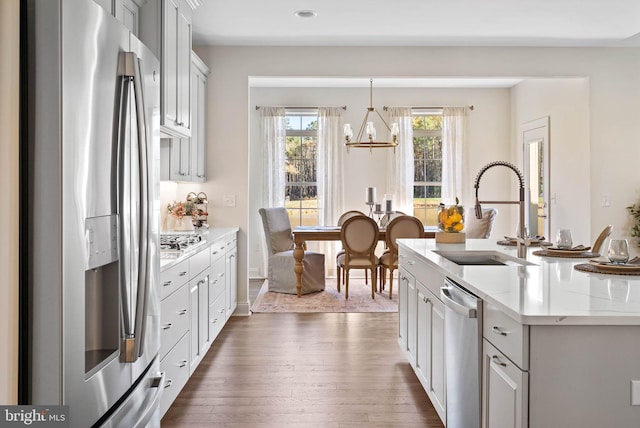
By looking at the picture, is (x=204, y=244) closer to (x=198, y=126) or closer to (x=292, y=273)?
(x=198, y=126)

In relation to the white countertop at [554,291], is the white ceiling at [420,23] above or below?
above

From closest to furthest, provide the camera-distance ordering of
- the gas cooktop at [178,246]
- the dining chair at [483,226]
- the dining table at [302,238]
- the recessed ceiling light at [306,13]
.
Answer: the gas cooktop at [178,246], the recessed ceiling light at [306,13], the dining table at [302,238], the dining chair at [483,226]

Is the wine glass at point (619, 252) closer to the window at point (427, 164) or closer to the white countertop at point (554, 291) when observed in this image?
the white countertop at point (554, 291)

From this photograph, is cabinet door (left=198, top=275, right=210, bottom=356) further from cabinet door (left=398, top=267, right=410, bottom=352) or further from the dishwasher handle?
the dishwasher handle

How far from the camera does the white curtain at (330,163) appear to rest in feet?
23.9

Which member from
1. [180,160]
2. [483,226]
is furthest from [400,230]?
[180,160]

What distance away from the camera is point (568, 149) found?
5730 mm

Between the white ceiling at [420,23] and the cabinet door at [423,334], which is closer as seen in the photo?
the cabinet door at [423,334]

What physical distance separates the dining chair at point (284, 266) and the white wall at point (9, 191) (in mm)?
5028

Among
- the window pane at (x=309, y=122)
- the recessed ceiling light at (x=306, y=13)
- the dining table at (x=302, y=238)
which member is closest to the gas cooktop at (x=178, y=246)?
the recessed ceiling light at (x=306, y=13)

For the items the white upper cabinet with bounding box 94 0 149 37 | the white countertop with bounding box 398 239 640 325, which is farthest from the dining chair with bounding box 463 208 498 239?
the white upper cabinet with bounding box 94 0 149 37

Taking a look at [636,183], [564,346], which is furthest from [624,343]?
[636,183]

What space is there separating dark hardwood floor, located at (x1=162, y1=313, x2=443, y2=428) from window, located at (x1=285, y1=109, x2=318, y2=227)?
9.22ft

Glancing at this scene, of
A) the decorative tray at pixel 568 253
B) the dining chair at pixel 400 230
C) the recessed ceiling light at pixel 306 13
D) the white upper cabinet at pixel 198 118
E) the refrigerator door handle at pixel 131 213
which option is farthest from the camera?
the dining chair at pixel 400 230
